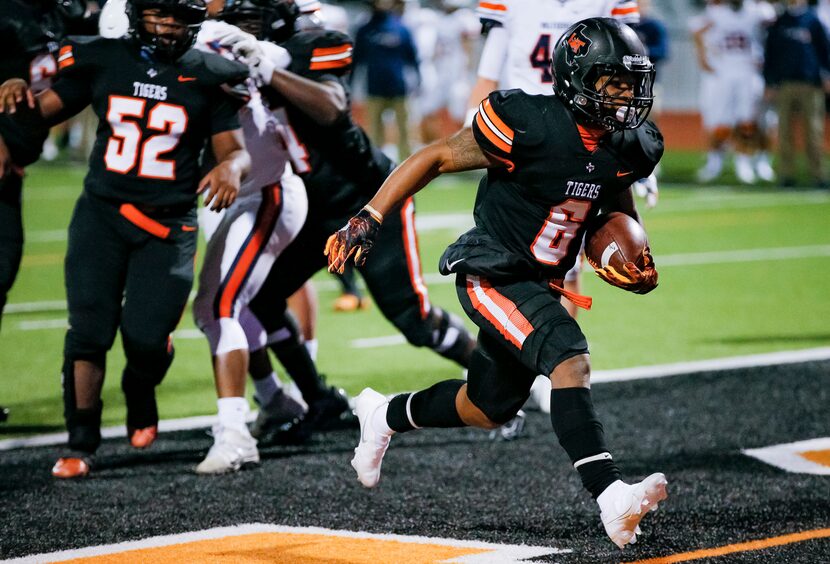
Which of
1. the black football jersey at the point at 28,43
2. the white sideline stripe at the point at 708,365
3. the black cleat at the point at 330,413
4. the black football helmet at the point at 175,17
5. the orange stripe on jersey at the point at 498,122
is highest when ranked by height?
the orange stripe on jersey at the point at 498,122

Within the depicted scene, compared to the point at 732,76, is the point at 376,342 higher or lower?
higher

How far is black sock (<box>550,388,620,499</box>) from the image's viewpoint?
3936mm

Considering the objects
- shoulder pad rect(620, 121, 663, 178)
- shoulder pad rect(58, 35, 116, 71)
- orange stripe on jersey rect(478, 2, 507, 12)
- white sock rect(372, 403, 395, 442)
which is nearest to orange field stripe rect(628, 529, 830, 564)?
white sock rect(372, 403, 395, 442)

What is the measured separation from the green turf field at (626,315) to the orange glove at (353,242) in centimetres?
179

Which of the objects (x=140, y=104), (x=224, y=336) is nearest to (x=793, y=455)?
(x=224, y=336)

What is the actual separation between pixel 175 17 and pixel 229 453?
5.55ft

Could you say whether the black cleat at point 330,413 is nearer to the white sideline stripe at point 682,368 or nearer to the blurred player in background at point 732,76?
the white sideline stripe at point 682,368

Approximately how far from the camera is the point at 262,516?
470 centimetres

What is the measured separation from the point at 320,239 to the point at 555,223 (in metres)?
1.78

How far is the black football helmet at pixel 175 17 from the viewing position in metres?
5.04

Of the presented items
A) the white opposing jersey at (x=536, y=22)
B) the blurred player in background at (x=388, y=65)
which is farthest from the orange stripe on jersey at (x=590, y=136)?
the blurred player in background at (x=388, y=65)

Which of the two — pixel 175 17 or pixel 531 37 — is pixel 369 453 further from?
pixel 531 37

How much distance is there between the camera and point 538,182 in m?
4.24

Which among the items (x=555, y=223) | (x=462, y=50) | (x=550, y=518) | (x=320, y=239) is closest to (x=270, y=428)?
(x=320, y=239)
